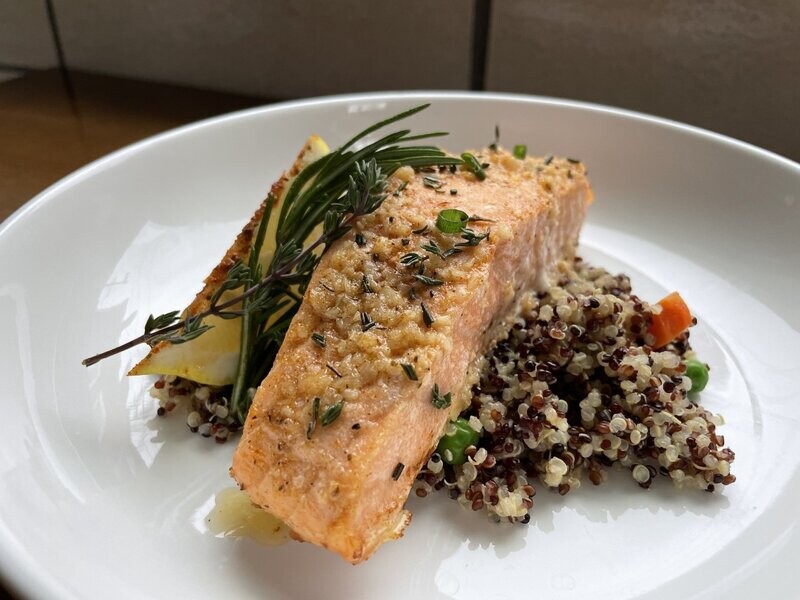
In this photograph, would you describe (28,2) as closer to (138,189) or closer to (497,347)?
(138,189)

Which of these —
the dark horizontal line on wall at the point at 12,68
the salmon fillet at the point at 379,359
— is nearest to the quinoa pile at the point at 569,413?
the salmon fillet at the point at 379,359

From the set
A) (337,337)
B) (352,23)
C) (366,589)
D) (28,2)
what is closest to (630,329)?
(337,337)

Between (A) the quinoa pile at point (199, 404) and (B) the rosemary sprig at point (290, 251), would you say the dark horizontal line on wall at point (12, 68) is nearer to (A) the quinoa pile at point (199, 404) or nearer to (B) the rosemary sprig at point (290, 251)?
(B) the rosemary sprig at point (290, 251)

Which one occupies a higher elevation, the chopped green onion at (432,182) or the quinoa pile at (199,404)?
the chopped green onion at (432,182)

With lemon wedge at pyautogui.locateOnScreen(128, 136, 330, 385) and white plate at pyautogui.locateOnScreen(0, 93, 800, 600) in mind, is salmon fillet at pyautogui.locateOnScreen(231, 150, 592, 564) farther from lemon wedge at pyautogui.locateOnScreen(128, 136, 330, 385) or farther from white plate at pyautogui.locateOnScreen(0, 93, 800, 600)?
lemon wedge at pyautogui.locateOnScreen(128, 136, 330, 385)

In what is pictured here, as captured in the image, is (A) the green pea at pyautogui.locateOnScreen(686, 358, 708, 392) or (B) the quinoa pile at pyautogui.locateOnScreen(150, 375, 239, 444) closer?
(B) the quinoa pile at pyautogui.locateOnScreen(150, 375, 239, 444)

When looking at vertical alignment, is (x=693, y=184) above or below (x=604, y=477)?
above

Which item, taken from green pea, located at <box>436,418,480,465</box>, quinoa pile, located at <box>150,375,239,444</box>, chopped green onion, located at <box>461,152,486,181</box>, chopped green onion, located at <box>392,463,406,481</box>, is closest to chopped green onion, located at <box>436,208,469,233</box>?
chopped green onion, located at <box>461,152,486,181</box>
